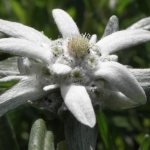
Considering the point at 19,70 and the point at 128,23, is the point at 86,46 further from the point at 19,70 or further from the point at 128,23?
the point at 128,23

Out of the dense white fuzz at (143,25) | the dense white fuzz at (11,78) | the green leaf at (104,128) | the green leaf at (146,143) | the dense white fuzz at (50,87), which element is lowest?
the green leaf at (146,143)

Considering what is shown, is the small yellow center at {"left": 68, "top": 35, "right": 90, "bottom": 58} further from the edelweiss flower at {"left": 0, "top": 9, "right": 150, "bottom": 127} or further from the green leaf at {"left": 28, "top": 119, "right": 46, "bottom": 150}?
the green leaf at {"left": 28, "top": 119, "right": 46, "bottom": 150}

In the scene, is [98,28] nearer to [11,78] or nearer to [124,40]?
[124,40]

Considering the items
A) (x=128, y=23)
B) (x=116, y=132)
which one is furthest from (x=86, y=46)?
(x=128, y=23)

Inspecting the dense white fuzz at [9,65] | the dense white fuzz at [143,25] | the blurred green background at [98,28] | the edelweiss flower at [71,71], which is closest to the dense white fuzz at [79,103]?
the edelweiss flower at [71,71]

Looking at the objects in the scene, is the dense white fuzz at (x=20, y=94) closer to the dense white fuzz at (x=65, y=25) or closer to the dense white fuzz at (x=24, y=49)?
the dense white fuzz at (x=24, y=49)

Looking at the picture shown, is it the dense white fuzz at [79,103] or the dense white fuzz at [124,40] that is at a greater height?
the dense white fuzz at [124,40]
